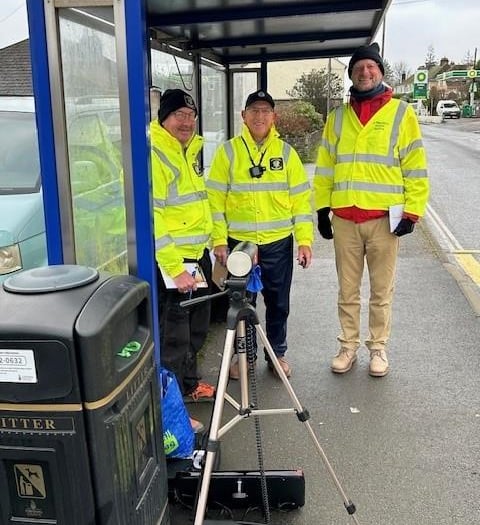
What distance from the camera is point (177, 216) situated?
10.3 ft

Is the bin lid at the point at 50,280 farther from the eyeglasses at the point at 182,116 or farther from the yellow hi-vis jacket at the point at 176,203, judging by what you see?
the eyeglasses at the point at 182,116

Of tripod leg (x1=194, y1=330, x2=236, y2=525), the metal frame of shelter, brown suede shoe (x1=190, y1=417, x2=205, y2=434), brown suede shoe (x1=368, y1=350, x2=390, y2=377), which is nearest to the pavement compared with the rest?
brown suede shoe (x1=368, y1=350, x2=390, y2=377)

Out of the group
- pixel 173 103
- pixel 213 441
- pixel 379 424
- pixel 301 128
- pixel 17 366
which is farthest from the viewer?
pixel 301 128

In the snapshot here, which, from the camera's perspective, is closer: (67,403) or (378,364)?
(67,403)

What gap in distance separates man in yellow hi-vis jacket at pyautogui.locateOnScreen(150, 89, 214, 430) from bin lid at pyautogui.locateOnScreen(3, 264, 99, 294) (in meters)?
1.07

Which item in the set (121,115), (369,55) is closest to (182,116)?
(121,115)

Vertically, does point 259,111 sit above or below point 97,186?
above

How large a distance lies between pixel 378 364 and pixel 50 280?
2.71 metres

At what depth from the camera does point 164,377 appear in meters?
2.79

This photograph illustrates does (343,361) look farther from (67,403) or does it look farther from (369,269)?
(67,403)

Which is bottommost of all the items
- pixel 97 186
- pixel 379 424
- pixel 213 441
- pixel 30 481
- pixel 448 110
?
pixel 379 424

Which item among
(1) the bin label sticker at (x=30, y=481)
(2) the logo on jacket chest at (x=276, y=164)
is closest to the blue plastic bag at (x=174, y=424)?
(1) the bin label sticker at (x=30, y=481)

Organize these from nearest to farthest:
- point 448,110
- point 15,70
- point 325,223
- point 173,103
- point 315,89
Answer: point 173,103
point 325,223
point 15,70
point 315,89
point 448,110

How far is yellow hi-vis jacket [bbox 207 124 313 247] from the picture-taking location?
354cm
